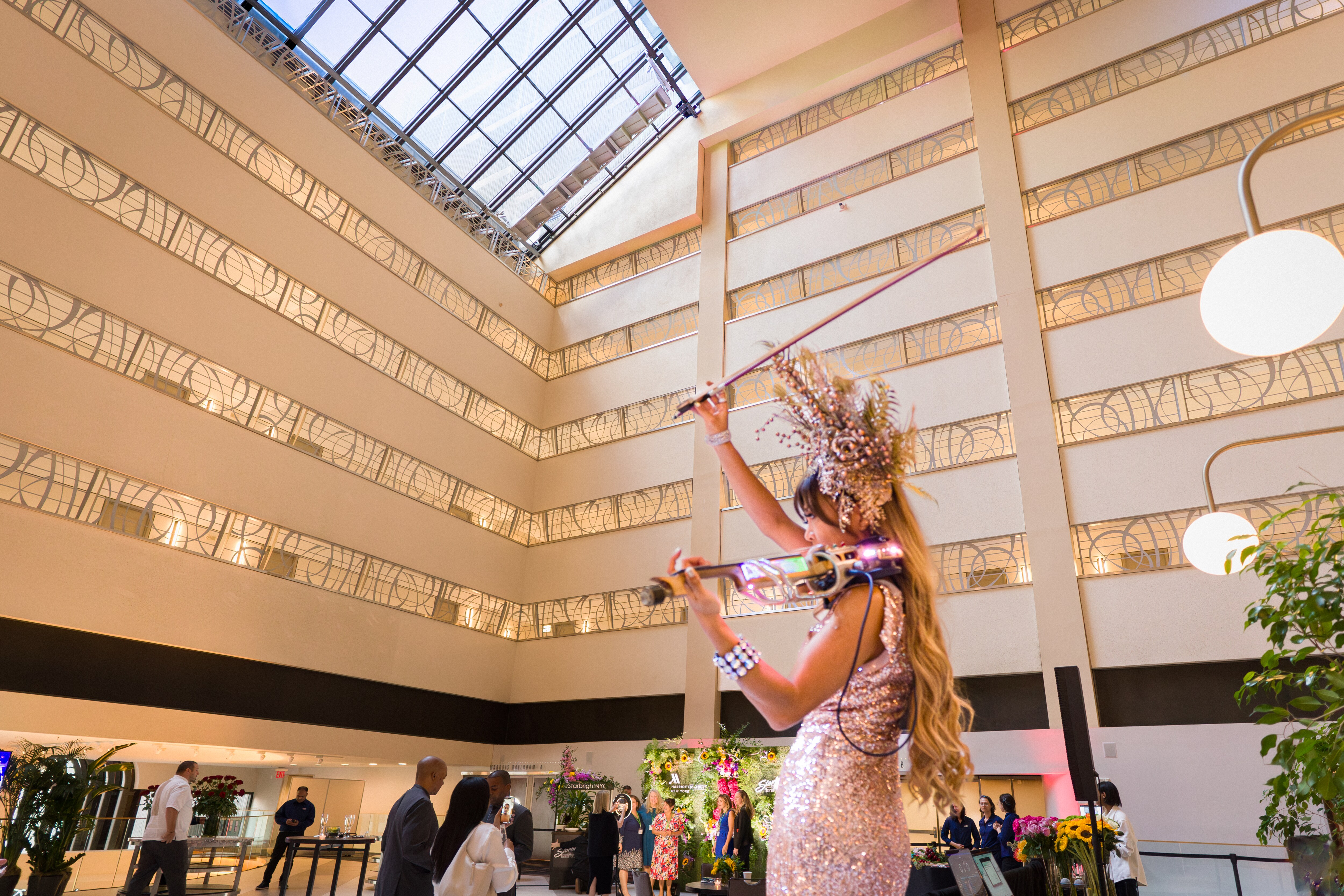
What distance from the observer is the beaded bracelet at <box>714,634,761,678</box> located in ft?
4.95

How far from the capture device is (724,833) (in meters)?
10.9

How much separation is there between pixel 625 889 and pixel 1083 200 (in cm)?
1421

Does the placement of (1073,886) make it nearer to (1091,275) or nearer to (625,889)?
(625,889)

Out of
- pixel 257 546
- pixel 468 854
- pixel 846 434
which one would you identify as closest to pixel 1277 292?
pixel 846 434

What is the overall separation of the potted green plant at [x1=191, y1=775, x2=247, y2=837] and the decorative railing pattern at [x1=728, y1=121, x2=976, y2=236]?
15461mm

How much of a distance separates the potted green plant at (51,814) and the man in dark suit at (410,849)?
5.93m

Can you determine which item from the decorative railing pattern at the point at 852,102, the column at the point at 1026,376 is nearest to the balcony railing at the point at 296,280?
the decorative railing pattern at the point at 852,102

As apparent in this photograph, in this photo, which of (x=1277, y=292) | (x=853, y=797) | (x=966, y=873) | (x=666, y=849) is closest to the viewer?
(x=853, y=797)

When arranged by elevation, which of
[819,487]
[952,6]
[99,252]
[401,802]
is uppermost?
Result: [952,6]

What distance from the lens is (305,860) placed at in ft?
53.7

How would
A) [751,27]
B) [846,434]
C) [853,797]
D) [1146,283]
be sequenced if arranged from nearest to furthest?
[853,797] < [846,434] < [1146,283] < [751,27]

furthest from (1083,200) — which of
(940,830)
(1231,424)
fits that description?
(940,830)

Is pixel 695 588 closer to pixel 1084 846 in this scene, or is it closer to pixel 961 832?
pixel 1084 846

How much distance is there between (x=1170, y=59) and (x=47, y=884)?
Result: 20514 millimetres
